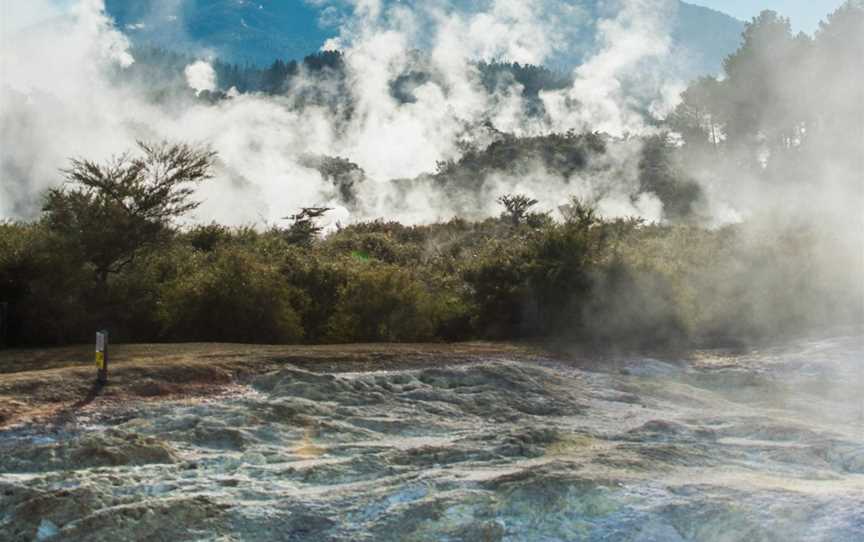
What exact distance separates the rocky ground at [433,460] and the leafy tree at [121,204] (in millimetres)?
5418

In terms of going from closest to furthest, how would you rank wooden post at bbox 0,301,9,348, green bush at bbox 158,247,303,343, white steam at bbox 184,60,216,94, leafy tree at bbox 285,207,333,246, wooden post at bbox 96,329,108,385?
wooden post at bbox 96,329,108,385
wooden post at bbox 0,301,9,348
green bush at bbox 158,247,303,343
leafy tree at bbox 285,207,333,246
white steam at bbox 184,60,216,94

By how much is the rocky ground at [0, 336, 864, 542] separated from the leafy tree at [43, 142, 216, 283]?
17.8 ft

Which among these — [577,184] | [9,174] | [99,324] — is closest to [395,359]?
[99,324]

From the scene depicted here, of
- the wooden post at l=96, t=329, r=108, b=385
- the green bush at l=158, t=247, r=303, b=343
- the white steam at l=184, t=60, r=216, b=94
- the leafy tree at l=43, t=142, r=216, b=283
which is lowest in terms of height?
the wooden post at l=96, t=329, r=108, b=385

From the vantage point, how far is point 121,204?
17.2m

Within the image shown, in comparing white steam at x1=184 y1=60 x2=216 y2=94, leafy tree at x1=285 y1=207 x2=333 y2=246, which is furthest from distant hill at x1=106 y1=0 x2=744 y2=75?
leafy tree at x1=285 y1=207 x2=333 y2=246

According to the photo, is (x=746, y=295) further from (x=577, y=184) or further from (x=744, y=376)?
(x=577, y=184)

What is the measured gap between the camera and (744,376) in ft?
44.5

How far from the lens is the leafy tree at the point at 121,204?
16531mm

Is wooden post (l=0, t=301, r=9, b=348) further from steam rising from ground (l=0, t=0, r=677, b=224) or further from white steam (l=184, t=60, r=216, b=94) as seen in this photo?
white steam (l=184, t=60, r=216, b=94)

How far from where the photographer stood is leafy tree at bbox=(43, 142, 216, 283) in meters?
16.5

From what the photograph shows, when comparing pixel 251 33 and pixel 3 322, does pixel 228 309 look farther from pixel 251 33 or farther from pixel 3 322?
pixel 251 33

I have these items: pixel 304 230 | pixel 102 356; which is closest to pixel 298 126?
pixel 304 230

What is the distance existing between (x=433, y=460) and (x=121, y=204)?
1159 centimetres
